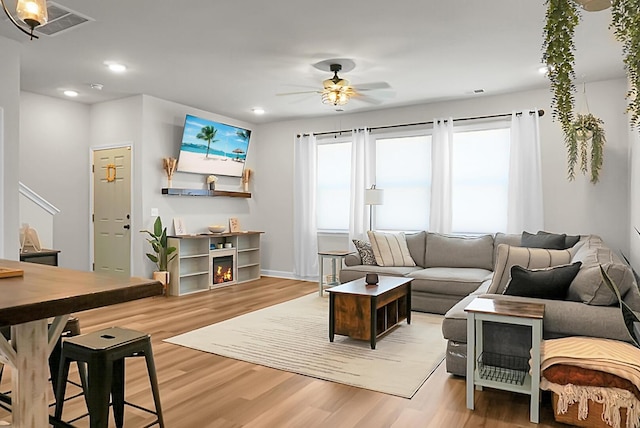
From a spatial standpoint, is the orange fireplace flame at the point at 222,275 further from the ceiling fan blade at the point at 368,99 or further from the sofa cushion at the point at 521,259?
the sofa cushion at the point at 521,259

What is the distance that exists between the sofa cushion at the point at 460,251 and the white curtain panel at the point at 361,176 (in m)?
1.21

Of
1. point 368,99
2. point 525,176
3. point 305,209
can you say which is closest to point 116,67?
point 368,99

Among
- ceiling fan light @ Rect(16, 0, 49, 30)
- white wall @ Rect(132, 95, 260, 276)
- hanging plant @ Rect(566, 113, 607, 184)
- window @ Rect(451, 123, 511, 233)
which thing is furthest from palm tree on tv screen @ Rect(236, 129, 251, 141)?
ceiling fan light @ Rect(16, 0, 49, 30)

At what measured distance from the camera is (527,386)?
8.65 feet

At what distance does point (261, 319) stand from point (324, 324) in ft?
2.36

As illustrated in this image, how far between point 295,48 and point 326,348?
282 cm

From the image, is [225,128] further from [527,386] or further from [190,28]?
[527,386]

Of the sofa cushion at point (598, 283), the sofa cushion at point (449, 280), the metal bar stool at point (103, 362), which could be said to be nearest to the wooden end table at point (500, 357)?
the sofa cushion at point (598, 283)

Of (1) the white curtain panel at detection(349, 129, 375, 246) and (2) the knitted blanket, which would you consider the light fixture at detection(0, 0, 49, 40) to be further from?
(1) the white curtain panel at detection(349, 129, 375, 246)

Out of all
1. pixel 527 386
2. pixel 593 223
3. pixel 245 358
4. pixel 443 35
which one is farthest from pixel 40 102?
pixel 593 223

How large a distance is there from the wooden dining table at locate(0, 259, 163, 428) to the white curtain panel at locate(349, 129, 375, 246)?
525 centimetres

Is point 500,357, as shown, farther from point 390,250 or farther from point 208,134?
point 208,134

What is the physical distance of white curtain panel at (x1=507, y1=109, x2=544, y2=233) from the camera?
18.5 feet

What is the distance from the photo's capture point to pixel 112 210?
6469 mm
